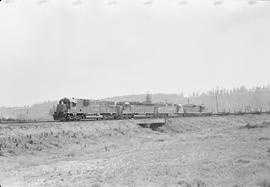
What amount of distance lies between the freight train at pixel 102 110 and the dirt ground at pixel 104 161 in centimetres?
561

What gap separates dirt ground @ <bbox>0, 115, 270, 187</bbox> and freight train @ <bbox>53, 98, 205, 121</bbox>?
5613mm

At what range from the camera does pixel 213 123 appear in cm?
6412

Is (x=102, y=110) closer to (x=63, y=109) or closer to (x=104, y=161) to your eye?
(x=63, y=109)

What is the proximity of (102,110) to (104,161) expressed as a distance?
26.3 meters

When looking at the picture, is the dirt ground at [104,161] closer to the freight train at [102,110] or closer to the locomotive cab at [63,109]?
the freight train at [102,110]

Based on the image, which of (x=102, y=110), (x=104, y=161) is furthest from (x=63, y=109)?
(x=104, y=161)

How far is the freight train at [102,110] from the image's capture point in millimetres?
44250

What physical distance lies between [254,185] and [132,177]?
20.6 feet

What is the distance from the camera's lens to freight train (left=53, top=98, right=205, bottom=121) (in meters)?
44.2

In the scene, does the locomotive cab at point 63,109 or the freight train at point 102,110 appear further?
the freight train at point 102,110

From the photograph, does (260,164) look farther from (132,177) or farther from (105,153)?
(105,153)

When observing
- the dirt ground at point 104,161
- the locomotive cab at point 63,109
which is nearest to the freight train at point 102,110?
the locomotive cab at point 63,109

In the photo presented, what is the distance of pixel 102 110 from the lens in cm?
5047

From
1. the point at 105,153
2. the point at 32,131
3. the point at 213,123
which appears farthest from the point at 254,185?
the point at 213,123
